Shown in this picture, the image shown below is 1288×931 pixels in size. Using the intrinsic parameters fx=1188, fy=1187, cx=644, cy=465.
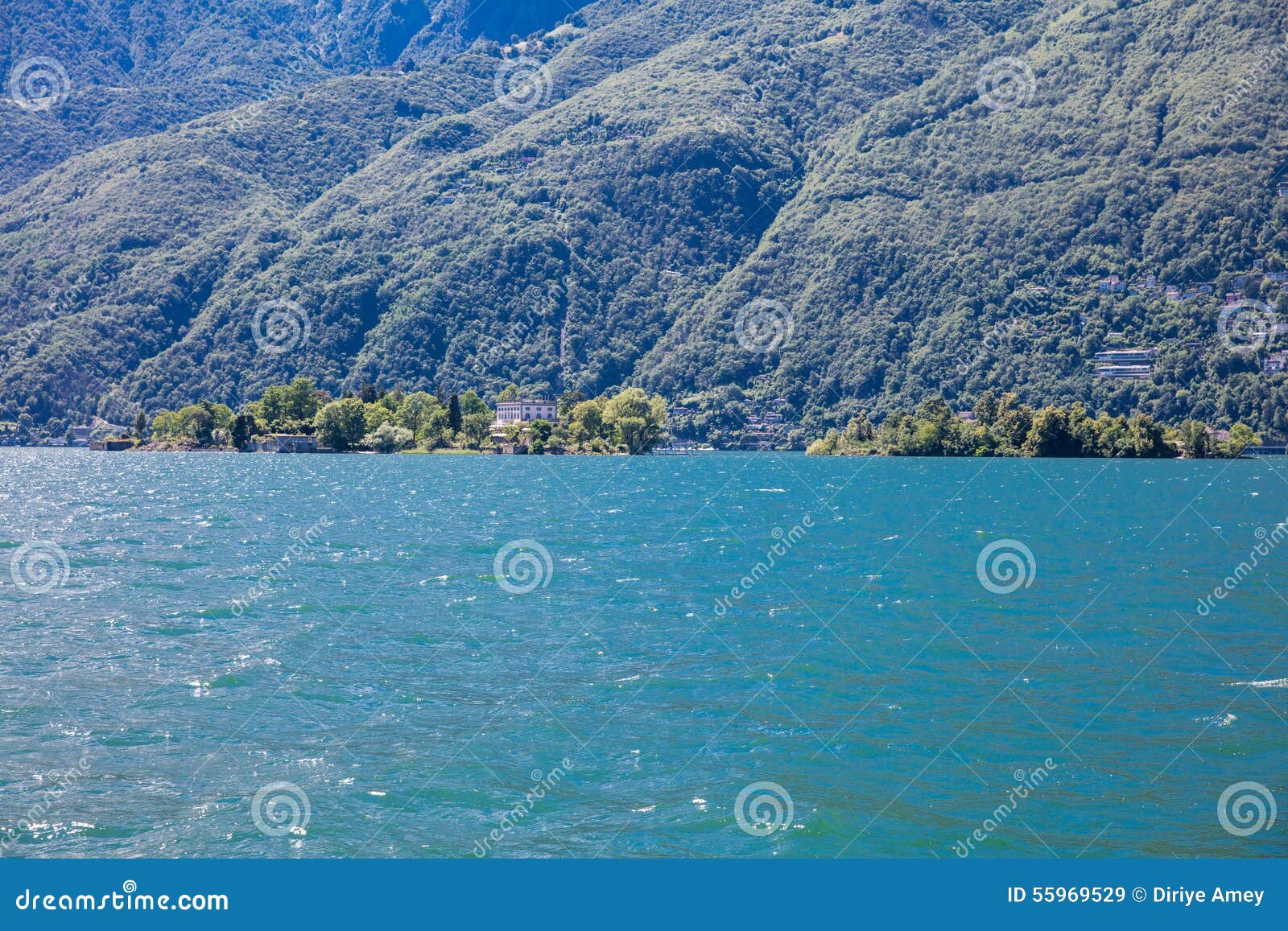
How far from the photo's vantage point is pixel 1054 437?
581ft

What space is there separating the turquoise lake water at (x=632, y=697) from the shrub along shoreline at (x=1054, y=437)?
135 metres

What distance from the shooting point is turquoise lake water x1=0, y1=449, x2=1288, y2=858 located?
14.9 metres

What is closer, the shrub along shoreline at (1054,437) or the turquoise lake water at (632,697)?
the turquoise lake water at (632,697)

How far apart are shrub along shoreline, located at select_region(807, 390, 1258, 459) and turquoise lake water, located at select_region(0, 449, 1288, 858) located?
441ft

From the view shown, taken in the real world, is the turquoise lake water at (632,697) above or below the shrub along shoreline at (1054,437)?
below

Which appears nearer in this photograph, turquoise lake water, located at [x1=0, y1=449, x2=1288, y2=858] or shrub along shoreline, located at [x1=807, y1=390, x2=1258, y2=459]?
turquoise lake water, located at [x1=0, y1=449, x2=1288, y2=858]

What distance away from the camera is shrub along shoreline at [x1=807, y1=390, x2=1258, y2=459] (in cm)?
17588

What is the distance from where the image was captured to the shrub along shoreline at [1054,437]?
176 metres

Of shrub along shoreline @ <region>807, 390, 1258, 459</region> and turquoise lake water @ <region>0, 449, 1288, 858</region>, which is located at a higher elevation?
shrub along shoreline @ <region>807, 390, 1258, 459</region>

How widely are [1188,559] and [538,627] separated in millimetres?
26699

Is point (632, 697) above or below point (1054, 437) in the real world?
below

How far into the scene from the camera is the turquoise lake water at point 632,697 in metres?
14.9

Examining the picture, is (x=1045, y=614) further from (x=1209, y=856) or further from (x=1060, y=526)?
(x=1060, y=526)

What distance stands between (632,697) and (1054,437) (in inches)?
6609
